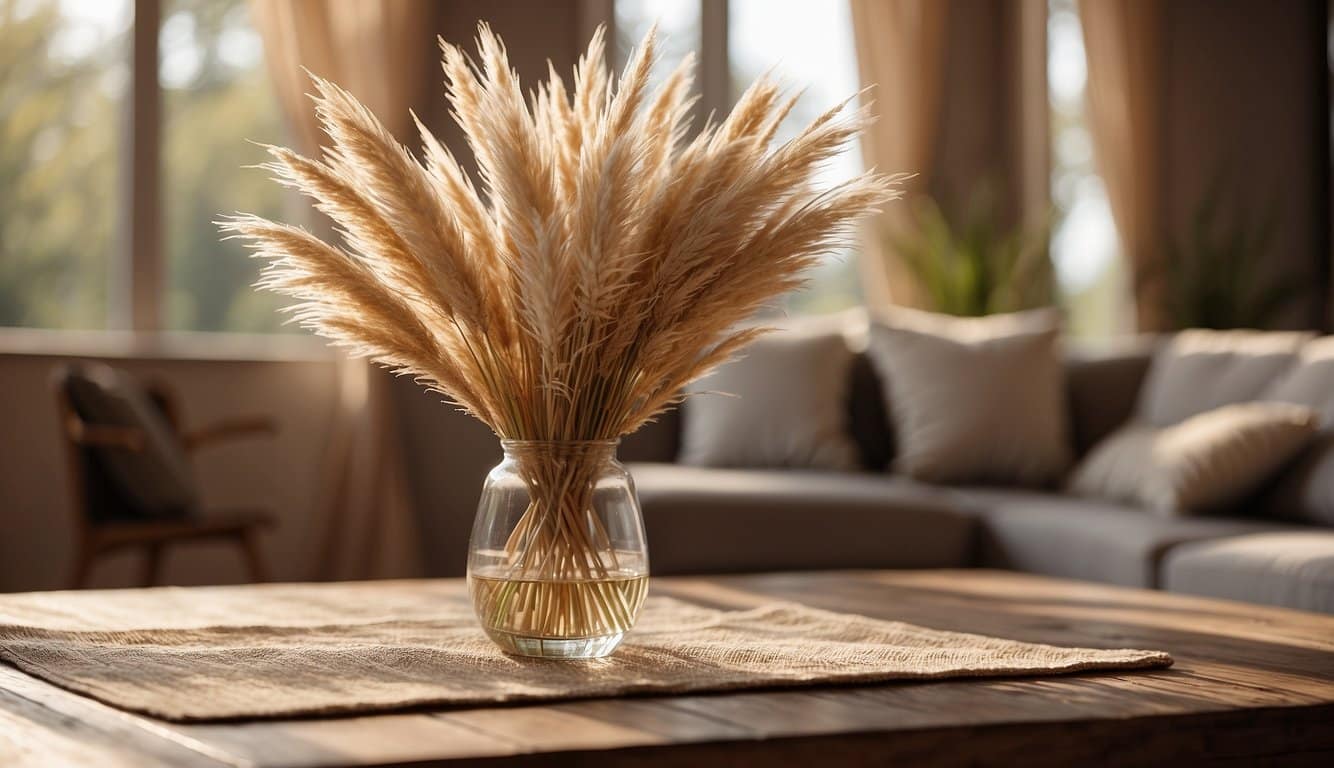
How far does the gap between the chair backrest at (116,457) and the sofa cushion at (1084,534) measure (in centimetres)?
212

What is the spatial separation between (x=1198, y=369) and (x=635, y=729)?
3229mm

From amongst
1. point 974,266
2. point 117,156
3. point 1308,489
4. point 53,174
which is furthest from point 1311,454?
point 53,174

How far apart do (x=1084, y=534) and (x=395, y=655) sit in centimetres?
226

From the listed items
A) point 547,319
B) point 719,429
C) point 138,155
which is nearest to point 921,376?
point 719,429

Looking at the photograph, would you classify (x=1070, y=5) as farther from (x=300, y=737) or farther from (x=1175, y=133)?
(x=300, y=737)

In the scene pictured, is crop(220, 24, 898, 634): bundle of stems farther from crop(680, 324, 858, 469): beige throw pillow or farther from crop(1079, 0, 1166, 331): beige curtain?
crop(1079, 0, 1166, 331): beige curtain

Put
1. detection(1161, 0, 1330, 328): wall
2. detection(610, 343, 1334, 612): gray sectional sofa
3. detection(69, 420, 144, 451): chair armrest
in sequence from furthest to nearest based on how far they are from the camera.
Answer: detection(1161, 0, 1330, 328): wall → detection(69, 420, 144, 451): chair armrest → detection(610, 343, 1334, 612): gray sectional sofa

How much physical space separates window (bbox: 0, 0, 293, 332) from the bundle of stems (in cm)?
374

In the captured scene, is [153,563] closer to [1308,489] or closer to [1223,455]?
[1223,455]

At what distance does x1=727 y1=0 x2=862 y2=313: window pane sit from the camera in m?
5.57

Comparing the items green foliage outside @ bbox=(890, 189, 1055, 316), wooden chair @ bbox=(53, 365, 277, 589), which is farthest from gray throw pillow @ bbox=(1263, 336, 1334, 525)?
wooden chair @ bbox=(53, 365, 277, 589)

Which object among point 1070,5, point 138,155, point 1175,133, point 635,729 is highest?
point 1070,5

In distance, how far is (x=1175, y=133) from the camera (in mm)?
6086

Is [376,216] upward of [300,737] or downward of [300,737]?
upward
